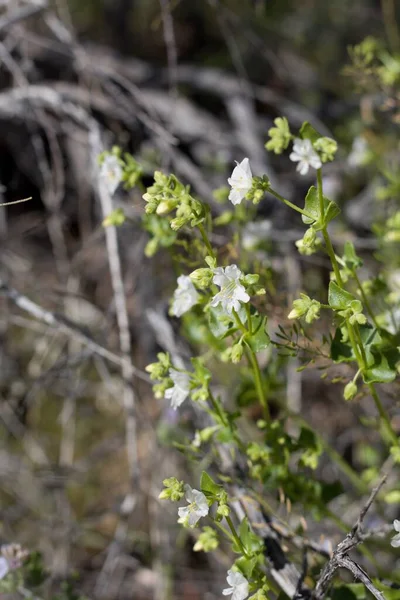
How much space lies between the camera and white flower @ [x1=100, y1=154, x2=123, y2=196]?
1.44 metres

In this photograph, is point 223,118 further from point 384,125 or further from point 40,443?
point 40,443

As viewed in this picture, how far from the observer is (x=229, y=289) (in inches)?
45.0

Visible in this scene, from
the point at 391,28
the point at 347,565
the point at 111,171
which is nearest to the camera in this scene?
the point at 347,565

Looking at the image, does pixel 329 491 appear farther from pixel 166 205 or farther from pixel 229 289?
pixel 166 205

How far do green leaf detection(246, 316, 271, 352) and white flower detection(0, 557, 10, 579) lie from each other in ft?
2.66

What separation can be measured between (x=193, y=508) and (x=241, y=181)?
1.76 ft

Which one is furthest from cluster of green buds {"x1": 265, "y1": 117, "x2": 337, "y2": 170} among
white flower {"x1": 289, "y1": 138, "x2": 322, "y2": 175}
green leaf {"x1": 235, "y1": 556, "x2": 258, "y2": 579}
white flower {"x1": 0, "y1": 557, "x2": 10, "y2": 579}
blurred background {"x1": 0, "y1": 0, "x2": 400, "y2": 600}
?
white flower {"x1": 0, "y1": 557, "x2": 10, "y2": 579}

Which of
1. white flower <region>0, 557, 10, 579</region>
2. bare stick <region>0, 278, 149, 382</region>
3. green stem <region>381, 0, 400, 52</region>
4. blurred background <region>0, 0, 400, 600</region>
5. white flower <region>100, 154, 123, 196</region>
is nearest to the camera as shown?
white flower <region>100, 154, 123, 196</region>

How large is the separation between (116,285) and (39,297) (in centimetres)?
108

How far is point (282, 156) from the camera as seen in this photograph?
10.8 feet

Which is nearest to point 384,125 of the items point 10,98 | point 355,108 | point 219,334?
point 355,108

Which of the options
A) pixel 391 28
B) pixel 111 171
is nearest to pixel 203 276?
pixel 111 171

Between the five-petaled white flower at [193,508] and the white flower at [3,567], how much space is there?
638 mm

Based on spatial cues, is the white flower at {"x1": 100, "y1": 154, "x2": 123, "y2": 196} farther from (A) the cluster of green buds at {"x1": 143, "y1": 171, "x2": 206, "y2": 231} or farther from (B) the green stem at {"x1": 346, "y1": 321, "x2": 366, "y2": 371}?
(B) the green stem at {"x1": 346, "y1": 321, "x2": 366, "y2": 371}
